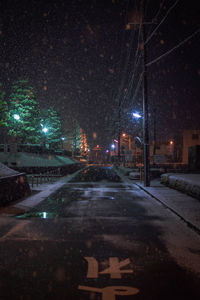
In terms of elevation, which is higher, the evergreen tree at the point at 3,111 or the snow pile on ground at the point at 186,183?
the evergreen tree at the point at 3,111

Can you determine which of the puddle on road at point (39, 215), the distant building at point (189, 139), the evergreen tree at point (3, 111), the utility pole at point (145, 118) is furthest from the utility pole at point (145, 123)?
the distant building at point (189, 139)

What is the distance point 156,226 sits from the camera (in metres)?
7.90

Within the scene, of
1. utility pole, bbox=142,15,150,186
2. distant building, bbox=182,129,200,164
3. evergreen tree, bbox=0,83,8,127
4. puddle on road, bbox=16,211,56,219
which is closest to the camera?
puddle on road, bbox=16,211,56,219

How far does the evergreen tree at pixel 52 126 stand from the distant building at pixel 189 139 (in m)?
28.2

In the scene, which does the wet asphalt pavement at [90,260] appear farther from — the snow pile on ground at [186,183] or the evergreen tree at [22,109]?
the evergreen tree at [22,109]

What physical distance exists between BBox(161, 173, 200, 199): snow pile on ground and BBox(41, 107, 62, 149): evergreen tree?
40920 mm

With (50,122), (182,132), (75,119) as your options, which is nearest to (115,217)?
(50,122)

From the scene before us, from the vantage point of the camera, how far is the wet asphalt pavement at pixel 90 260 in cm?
399

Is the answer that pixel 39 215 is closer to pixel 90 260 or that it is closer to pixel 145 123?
pixel 90 260

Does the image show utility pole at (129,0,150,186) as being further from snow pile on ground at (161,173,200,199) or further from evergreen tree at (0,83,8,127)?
evergreen tree at (0,83,8,127)

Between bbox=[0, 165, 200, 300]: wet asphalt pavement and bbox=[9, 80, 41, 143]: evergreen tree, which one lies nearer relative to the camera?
bbox=[0, 165, 200, 300]: wet asphalt pavement

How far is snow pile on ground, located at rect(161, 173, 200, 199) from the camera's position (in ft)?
42.4

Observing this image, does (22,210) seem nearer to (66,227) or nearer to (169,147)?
(66,227)

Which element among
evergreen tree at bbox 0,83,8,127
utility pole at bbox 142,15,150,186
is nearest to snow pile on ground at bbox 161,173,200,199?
utility pole at bbox 142,15,150,186
